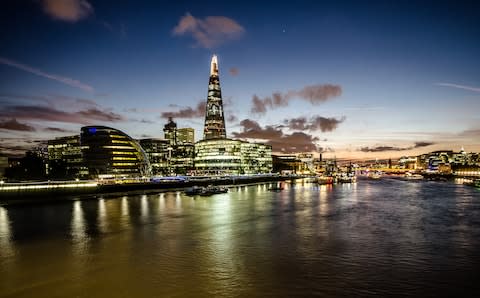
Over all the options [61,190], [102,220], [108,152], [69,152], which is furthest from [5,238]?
[69,152]

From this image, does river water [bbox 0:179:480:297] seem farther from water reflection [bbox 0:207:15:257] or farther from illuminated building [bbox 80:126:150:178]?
illuminated building [bbox 80:126:150:178]

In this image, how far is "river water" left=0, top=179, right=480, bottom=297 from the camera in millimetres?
16889

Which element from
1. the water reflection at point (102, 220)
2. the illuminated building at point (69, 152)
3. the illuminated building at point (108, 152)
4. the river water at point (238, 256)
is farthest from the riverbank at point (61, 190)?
the illuminated building at point (69, 152)

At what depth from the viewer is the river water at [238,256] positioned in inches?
665

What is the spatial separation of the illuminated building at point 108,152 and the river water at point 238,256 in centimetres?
10264

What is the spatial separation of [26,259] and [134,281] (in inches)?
361

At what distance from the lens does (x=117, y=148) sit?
465ft

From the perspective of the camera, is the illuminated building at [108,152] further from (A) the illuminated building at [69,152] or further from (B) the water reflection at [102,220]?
(B) the water reflection at [102,220]

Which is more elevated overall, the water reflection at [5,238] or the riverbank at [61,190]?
the riverbank at [61,190]

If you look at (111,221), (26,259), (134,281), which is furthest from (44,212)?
(134,281)

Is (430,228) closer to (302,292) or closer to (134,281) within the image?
(302,292)

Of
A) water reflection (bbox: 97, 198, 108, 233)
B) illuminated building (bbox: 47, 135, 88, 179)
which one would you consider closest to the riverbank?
water reflection (bbox: 97, 198, 108, 233)

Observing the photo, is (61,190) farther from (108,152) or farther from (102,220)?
(108,152)

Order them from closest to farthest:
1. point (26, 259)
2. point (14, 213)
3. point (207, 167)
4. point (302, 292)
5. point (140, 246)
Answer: point (302, 292) → point (26, 259) → point (140, 246) → point (14, 213) → point (207, 167)
